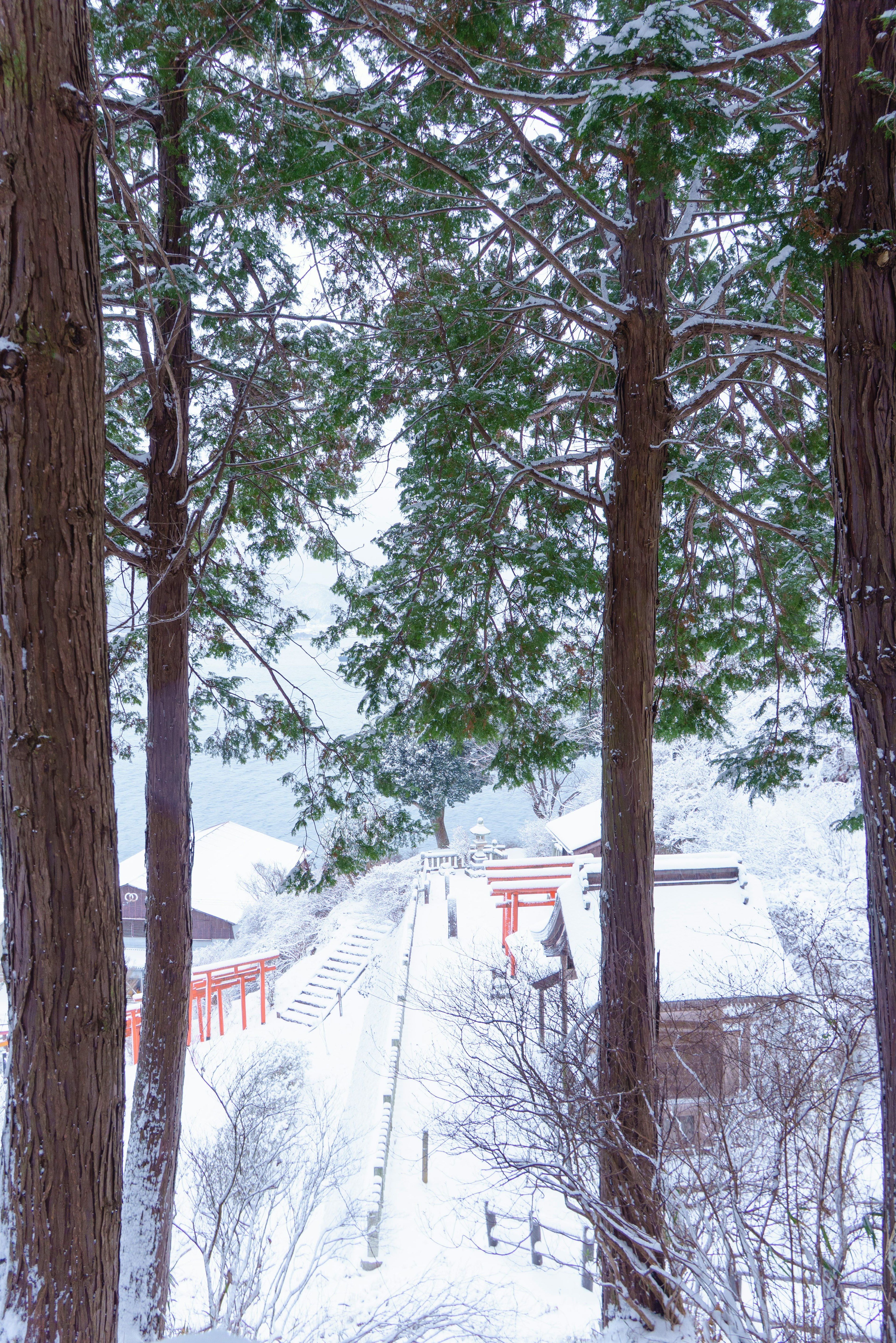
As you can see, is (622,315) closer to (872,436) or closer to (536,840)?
(872,436)

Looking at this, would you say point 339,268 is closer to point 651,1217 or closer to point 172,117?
point 172,117

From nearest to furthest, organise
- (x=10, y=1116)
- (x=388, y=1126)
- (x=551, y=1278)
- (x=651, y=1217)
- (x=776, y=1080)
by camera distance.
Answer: (x=10, y=1116) < (x=651, y=1217) < (x=776, y=1080) < (x=551, y=1278) < (x=388, y=1126)

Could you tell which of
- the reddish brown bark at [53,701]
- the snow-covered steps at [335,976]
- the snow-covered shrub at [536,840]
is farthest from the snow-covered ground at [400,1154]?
the snow-covered shrub at [536,840]

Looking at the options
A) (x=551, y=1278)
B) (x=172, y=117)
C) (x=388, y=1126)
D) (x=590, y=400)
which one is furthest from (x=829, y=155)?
(x=388, y=1126)

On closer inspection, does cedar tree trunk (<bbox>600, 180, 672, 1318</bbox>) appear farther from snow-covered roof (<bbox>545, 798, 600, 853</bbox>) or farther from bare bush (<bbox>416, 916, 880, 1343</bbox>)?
snow-covered roof (<bbox>545, 798, 600, 853</bbox>)

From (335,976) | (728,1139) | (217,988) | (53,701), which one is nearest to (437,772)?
(335,976)

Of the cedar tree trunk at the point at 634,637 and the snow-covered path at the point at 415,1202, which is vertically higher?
the cedar tree trunk at the point at 634,637

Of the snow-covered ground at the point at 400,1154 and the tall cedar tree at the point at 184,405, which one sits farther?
the snow-covered ground at the point at 400,1154

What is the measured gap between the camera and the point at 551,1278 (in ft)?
21.5

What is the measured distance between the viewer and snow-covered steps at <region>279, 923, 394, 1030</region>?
43.8 ft

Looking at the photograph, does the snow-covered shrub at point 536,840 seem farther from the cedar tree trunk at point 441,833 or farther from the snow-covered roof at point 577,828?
the snow-covered roof at point 577,828

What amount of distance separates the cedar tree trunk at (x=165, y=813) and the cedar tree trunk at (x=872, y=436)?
3.39 m

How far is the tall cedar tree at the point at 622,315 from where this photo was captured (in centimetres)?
267

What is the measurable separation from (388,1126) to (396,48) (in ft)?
32.7
